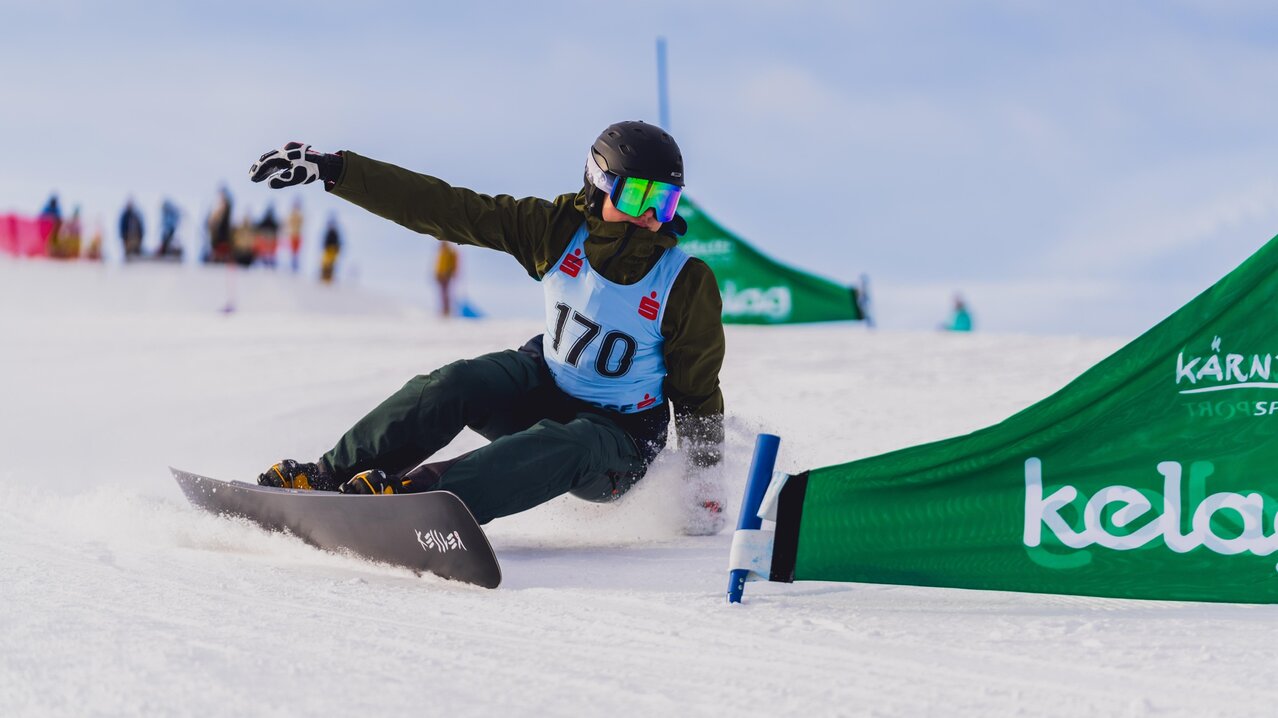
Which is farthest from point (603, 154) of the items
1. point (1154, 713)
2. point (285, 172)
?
point (1154, 713)

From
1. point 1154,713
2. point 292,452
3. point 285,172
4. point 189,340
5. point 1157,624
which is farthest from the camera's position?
point 189,340

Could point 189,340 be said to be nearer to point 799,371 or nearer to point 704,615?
point 799,371

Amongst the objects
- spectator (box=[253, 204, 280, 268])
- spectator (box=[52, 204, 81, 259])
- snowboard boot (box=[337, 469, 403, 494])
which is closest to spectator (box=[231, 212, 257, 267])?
spectator (box=[253, 204, 280, 268])

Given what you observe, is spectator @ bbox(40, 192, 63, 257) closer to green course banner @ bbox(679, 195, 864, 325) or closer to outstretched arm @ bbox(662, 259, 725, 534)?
green course banner @ bbox(679, 195, 864, 325)

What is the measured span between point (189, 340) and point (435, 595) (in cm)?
873

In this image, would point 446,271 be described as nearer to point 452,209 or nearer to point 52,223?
point 52,223

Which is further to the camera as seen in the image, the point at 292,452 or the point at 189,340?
the point at 189,340

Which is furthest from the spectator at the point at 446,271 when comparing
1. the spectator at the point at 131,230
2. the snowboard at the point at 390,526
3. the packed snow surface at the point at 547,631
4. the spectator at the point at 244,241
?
the snowboard at the point at 390,526

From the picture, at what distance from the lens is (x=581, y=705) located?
1.91m

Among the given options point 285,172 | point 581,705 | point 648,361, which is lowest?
point 581,705

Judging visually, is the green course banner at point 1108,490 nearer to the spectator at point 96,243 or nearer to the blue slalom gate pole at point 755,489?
the blue slalom gate pole at point 755,489

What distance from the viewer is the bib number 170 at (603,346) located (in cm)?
354

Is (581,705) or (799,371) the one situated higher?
(799,371)

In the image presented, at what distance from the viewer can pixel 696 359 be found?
143 inches
